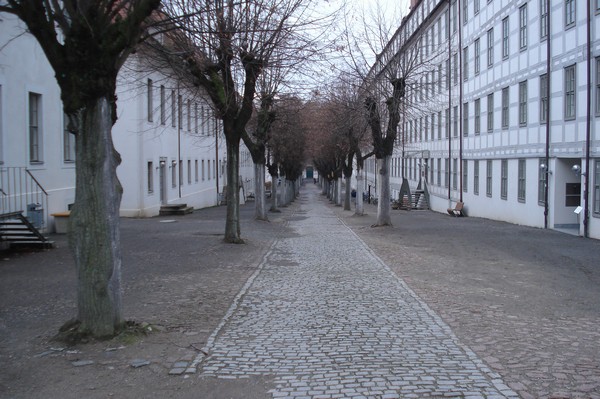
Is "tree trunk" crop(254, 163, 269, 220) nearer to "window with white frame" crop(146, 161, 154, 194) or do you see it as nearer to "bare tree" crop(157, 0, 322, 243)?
"window with white frame" crop(146, 161, 154, 194)

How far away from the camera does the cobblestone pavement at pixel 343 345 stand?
526 centimetres

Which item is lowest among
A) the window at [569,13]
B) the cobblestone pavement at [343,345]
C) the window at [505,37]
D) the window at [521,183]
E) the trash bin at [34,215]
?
the cobblestone pavement at [343,345]

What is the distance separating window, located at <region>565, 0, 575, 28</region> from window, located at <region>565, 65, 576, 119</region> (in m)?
1.51

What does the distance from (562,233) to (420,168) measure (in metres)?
28.1

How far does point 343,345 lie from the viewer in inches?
260

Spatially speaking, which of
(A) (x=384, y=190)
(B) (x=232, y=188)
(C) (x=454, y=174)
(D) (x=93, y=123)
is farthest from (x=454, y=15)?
(D) (x=93, y=123)

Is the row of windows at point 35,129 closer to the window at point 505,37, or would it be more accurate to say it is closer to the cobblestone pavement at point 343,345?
the cobblestone pavement at point 343,345

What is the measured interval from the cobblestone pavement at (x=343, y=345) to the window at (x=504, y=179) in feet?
64.3

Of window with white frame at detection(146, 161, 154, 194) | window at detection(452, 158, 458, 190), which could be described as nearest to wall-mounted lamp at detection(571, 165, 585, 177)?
window at detection(452, 158, 458, 190)

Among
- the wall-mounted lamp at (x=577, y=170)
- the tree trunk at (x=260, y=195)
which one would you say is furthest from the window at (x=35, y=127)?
the wall-mounted lamp at (x=577, y=170)

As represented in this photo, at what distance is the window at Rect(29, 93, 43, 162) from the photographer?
18438 millimetres

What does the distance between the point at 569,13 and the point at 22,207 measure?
18.9 meters

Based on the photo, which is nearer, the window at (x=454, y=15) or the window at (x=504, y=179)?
the window at (x=504, y=179)

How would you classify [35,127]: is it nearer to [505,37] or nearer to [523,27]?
[523,27]
